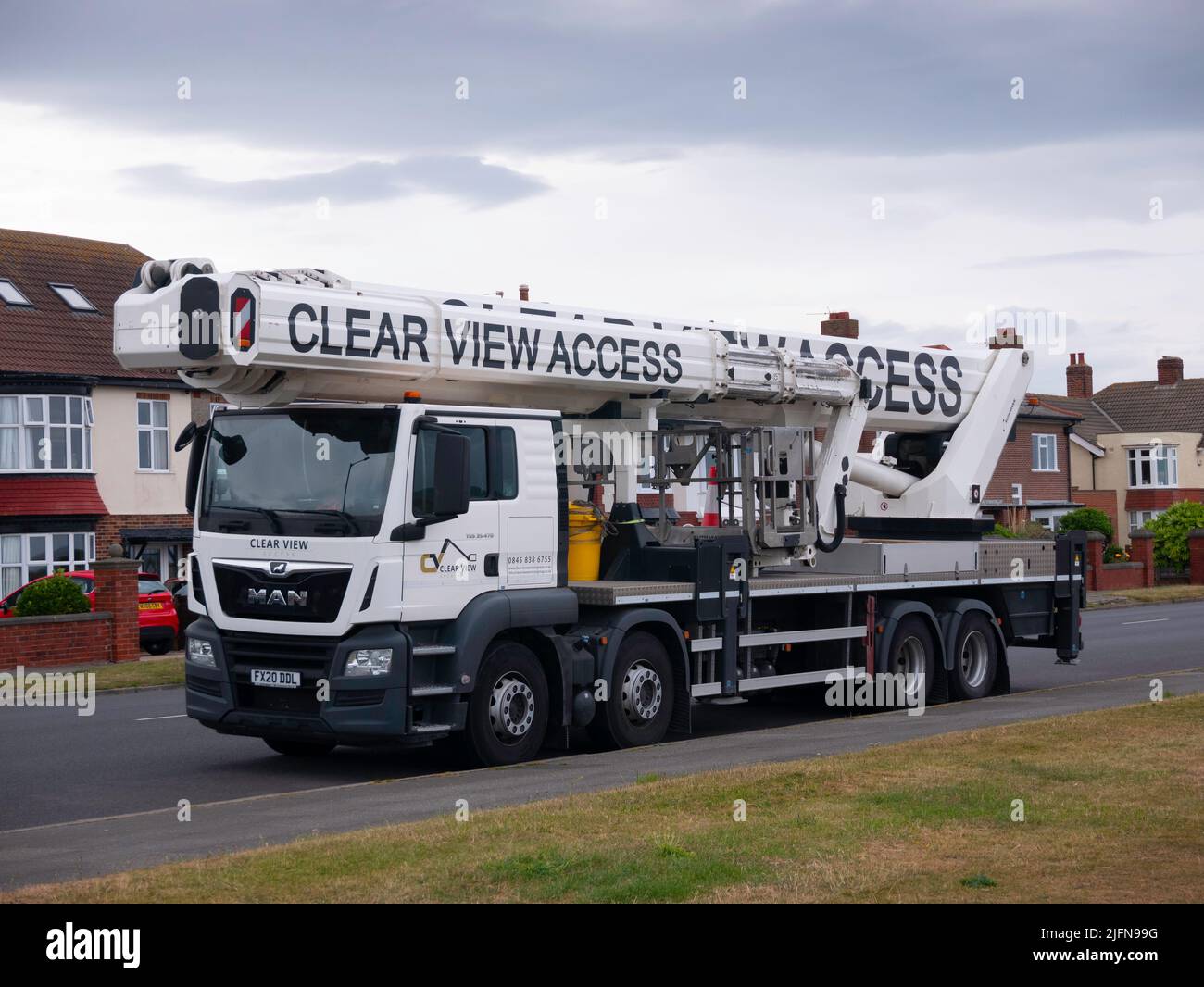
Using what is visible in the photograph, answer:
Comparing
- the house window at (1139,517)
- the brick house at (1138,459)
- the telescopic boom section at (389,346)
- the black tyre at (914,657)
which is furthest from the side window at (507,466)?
the house window at (1139,517)

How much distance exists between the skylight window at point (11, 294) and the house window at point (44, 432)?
2733 mm

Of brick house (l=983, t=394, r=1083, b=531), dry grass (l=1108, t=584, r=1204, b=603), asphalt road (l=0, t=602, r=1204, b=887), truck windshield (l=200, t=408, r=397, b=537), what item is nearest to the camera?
asphalt road (l=0, t=602, r=1204, b=887)

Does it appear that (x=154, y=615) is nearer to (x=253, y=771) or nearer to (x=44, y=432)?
(x=44, y=432)

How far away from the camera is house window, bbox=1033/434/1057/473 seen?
62875 millimetres

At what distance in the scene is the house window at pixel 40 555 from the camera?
3419cm

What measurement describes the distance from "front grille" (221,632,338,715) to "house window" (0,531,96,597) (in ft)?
79.0

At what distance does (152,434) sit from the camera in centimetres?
3728

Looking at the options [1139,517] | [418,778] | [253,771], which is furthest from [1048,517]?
[418,778]

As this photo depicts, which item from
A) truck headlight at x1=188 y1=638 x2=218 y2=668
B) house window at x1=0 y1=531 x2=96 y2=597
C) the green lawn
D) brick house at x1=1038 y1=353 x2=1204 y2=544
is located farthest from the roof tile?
brick house at x1=1038 y1=353 x2=1204 y2=544

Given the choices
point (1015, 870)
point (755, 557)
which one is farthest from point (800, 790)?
point (755, 557)

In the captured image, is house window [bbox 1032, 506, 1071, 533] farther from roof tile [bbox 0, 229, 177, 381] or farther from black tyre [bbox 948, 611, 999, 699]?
black tyre [bbox 948, 611, 999, 699]

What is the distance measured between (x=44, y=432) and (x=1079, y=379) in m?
54.7

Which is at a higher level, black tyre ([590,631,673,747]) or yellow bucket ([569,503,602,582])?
yellow bucket ([569,503,602,582])
